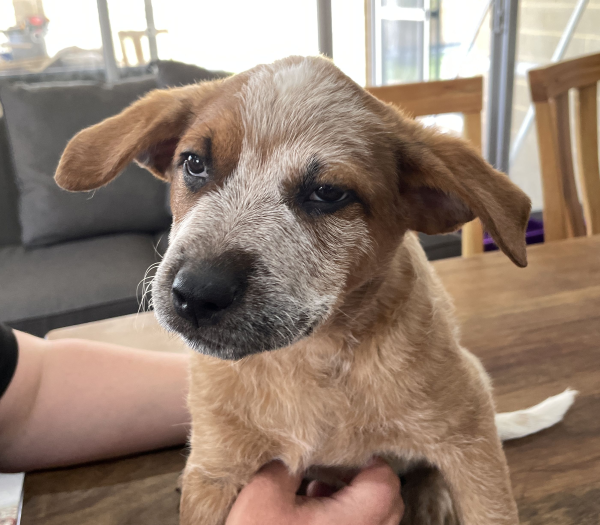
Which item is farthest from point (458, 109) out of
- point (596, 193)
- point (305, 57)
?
point (305, 57)

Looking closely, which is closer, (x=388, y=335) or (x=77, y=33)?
(x=388, y=335)

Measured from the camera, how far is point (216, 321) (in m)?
0.59

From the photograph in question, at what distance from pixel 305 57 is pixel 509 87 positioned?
11.0 feet

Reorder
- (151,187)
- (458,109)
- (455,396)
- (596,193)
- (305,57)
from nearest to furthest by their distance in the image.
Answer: (455,396) < (305,57) < (458,109) < (596,193) < (151,187)

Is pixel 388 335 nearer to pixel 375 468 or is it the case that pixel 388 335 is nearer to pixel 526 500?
pixel 375 468

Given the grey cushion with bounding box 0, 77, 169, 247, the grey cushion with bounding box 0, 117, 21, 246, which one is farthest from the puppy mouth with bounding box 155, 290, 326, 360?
the grey cushion with bounding box 0, 117, 21, 246

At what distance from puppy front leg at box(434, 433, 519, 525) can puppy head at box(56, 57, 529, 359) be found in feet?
0.78

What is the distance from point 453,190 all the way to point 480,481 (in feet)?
1.20

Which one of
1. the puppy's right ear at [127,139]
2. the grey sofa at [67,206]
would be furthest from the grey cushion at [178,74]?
the puppy's right ear at [127,139]

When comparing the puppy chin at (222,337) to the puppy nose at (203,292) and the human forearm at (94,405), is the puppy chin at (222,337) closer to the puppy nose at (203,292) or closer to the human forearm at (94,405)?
the puppy nose at (203,292)

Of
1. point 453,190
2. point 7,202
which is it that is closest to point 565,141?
point 453,190

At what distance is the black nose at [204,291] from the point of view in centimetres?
57

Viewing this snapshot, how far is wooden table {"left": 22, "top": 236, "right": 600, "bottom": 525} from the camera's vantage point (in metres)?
0.69

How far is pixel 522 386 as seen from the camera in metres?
0.93
